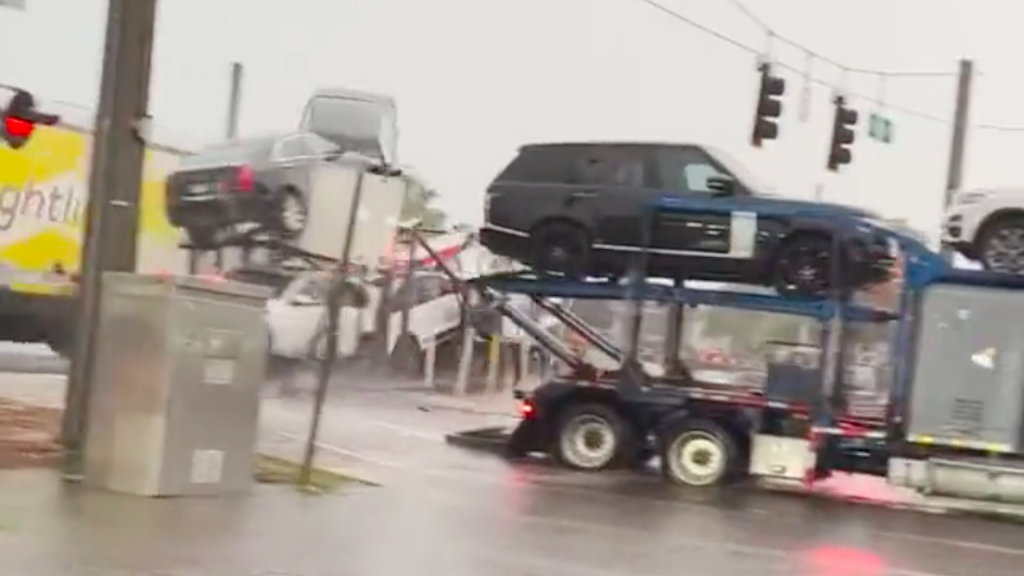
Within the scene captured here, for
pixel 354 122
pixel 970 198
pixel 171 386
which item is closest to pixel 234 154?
pixel 354 122

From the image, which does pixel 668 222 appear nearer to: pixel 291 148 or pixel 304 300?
pixel 291 148

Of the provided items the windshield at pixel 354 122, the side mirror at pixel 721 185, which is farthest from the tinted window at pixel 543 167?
the windshield at pixel 354 122

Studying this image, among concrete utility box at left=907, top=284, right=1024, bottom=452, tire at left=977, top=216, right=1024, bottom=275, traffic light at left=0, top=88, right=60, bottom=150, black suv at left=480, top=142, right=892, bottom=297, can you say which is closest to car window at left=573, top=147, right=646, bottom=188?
black suv at left=480, top=142, right=892, bottom=297

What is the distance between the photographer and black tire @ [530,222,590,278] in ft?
64.4

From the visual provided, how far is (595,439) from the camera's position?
19484 millimetres

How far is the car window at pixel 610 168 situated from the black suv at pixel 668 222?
0.5 inches

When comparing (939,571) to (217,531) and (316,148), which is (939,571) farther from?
(316,148)

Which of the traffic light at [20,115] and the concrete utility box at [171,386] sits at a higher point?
the traffic light at [20,115]

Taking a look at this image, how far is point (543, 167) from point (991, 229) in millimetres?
5237

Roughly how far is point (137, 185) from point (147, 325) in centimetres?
200

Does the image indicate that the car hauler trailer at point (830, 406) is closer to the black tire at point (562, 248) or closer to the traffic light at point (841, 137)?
the black tire at point (562, 248)

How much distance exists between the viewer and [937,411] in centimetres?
1772

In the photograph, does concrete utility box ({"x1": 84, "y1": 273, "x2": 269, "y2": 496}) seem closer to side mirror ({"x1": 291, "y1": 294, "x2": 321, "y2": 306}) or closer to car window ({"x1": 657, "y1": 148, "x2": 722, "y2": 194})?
car window ({"x1": 657, "y1": 148, "x2": 722, "y2": 194})

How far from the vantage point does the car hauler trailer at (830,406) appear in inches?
690
